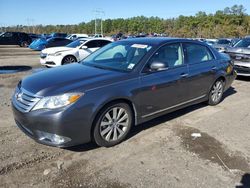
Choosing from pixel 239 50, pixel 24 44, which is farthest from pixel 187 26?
pixel 239 50

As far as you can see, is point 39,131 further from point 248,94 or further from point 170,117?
point 248,94

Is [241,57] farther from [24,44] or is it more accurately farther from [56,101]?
[24,44]

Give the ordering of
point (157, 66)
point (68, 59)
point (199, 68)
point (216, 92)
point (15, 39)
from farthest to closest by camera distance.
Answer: point (15, 39), point (68, 59), point (216, 92), point (199, 68), point (157, 66)

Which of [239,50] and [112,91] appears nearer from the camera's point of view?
[112,91]

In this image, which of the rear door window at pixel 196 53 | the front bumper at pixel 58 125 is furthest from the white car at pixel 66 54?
the front bumper at pixel 58 125

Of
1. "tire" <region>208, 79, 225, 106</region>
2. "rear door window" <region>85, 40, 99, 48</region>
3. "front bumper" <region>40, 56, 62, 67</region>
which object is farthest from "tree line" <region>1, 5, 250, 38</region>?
"tire" <region>208, 79, 225, 106</region>

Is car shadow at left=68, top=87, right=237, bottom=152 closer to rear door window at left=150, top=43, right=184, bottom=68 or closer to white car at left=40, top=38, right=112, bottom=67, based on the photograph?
rear door window at left=150, top=43, right=184, bottom=68

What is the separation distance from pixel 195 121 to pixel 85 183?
9.61 ft

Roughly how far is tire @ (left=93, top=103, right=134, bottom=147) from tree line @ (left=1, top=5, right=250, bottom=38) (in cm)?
6538

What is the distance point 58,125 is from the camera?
365 cm

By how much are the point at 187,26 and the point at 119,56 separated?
273 ft

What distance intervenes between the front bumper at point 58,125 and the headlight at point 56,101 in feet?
0.23

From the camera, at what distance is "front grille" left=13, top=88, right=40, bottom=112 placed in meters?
3.79

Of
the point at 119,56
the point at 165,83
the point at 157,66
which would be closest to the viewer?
the point at 157,66
